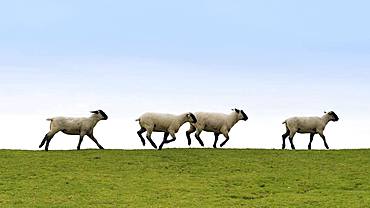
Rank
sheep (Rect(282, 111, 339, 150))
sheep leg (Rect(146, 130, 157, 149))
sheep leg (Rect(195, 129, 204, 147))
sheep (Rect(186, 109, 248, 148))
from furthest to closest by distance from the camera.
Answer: sheep (Rect(282, 111, 339, 150)) → sheep (Rect(186, 109, 248, 148)) → sheep leg (Rect(195, 129, 204, 147)) → sheep leg (Rect(146, 130, 157, 149))

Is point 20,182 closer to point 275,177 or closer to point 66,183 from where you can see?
point 66,183

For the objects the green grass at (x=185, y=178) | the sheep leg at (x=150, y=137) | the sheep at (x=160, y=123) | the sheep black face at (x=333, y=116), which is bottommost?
the green grass at (x=185, y=178)

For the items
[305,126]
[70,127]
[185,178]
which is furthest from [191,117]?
[185,178]

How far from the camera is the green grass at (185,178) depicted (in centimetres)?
2181

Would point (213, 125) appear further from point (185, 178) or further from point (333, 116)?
point (185, 178)

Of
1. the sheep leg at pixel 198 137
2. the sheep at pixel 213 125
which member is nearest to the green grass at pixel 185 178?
the sheep leg at pixel 198 137

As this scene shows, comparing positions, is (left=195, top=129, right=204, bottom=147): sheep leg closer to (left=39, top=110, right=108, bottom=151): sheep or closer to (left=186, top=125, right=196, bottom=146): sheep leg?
(left=186, top=125, right=196, bottom=146): sheep leg

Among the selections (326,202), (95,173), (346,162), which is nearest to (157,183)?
(95,173)

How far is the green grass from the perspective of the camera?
21812mm

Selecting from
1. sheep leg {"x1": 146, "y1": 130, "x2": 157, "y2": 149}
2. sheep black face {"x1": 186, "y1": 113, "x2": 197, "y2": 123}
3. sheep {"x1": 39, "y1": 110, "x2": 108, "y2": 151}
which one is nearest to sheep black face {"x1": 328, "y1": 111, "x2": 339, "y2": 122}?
sheep black face {"x1": 186, "y1": 113, "x2": 197, "y2": 123}

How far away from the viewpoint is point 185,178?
26.0m

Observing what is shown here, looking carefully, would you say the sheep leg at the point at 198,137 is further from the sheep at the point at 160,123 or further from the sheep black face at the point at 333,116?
the sheep black face at the point at 333,116

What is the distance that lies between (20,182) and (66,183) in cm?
174

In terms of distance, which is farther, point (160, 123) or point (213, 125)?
point (213, 125)
